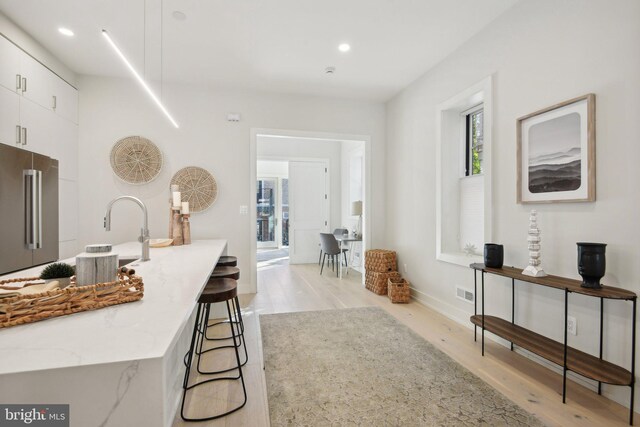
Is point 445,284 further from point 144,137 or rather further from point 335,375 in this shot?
point 144,137

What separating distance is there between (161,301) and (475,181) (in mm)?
3217

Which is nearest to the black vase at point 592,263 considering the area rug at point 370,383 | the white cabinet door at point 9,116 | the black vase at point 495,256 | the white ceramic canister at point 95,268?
the black vase at point 495,256

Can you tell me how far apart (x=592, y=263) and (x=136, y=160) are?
4549 millimetres

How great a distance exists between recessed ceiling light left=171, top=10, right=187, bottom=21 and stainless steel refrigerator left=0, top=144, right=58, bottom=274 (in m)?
1.73

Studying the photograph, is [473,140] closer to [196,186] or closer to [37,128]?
[196,186]

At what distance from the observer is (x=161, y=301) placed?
119cm

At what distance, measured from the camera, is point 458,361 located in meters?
2.40

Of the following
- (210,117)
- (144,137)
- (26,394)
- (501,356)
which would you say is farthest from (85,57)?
(501,356)

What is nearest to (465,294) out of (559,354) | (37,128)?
(559,354)

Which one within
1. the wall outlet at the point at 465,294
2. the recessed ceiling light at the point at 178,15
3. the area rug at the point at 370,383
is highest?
the recessed ceiling light at the point at 178,15

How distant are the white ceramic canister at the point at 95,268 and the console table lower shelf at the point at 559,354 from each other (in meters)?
2.47

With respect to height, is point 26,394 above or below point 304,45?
below

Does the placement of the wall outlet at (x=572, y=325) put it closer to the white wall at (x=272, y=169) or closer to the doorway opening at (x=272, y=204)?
the doorway opening at (x=272, y=204)

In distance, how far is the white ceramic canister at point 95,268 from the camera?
46.5 inches
